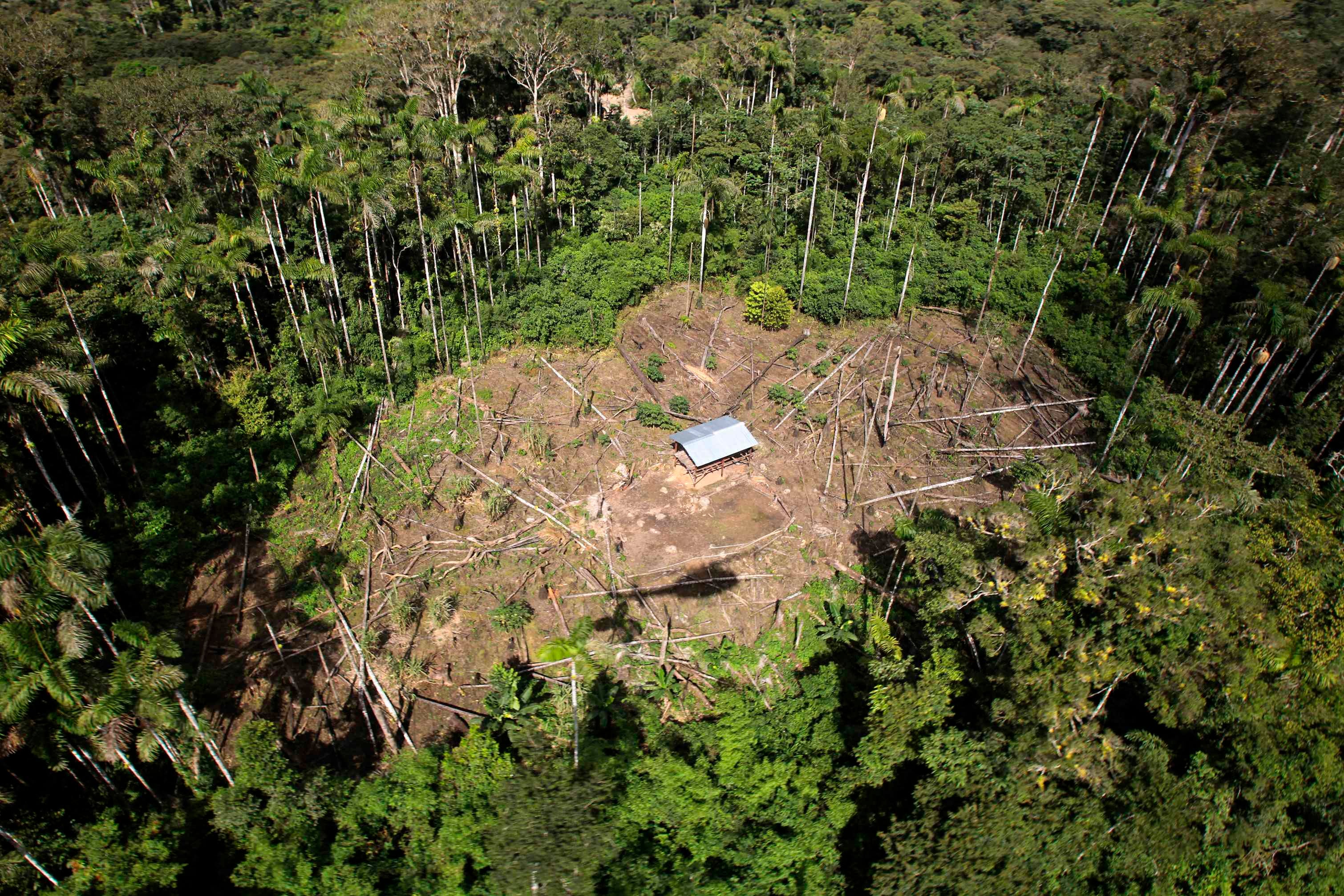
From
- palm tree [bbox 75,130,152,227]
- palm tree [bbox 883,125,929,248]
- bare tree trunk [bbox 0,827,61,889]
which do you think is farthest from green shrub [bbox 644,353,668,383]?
palm tree [bbox 75,130,152,227]

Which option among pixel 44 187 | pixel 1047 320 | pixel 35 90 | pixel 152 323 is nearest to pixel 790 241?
pixel 1047 320

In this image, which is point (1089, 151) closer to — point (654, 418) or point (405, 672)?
point (654, 418)

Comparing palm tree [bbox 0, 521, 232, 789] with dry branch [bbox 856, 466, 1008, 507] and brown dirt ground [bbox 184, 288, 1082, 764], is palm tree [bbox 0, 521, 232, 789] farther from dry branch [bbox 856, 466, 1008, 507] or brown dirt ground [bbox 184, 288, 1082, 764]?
dry branch [bbox 856, 466, 1008, 507]

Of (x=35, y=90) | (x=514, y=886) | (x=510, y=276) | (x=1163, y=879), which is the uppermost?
(x=35, y=90)

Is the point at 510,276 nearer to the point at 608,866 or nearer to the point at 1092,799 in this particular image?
the point at 608,866

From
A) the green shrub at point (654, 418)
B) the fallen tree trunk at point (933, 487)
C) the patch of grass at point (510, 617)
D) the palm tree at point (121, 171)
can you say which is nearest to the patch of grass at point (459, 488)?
the patch of grass at point (510, 617)
